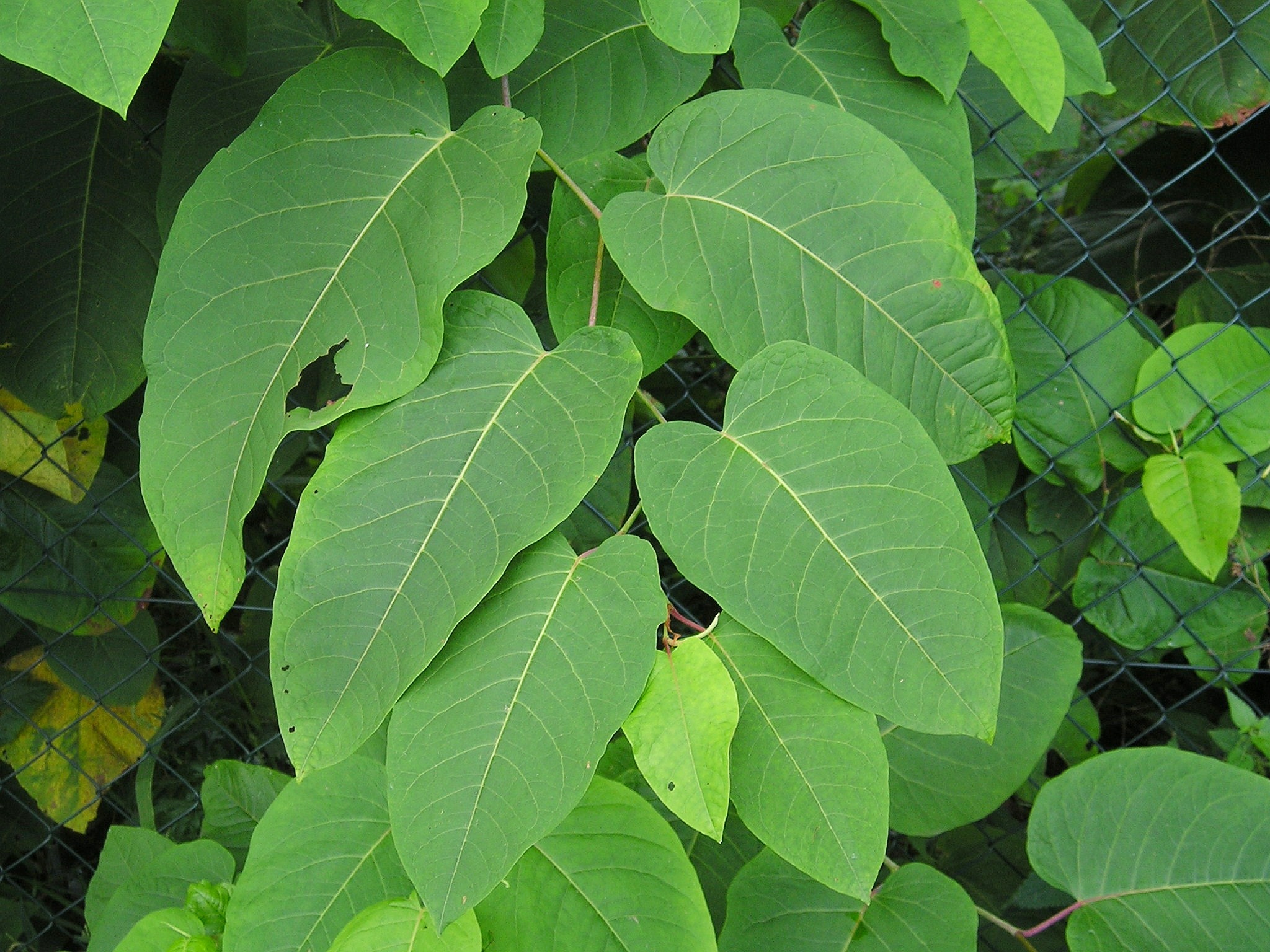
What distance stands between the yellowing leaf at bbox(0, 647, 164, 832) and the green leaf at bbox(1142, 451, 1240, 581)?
158 centimetres

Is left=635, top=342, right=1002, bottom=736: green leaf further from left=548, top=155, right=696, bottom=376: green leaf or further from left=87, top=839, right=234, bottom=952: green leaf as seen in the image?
left=87, top=839, right=234, bottom=952: green leaf

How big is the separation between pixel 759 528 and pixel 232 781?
2.91 feet

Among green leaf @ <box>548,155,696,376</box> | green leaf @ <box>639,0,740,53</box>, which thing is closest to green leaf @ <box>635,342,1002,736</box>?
green leaf @ <box>548,155,696,376</box>

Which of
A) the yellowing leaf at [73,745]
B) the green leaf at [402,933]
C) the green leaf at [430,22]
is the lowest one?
the yellowing leaf at [73,745]

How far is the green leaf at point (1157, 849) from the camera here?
3.30 ft

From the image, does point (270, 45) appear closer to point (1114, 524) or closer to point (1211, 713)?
point (1114, 524)

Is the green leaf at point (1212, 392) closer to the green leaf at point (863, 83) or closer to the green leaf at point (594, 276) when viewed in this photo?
the green leaf at point (863, 83)

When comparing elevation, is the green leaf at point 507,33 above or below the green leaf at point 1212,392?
above

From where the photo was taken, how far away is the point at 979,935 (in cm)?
146

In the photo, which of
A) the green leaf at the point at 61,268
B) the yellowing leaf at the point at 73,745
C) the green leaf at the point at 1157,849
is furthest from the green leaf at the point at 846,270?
the yellowing leaf at the point at 73,745

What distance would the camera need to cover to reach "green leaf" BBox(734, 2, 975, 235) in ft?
3.18

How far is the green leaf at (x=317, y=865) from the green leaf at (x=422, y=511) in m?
0.21

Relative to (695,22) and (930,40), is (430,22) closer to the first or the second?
(695,22)

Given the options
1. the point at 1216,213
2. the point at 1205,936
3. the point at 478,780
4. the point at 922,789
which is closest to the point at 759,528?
the point at 478,780
